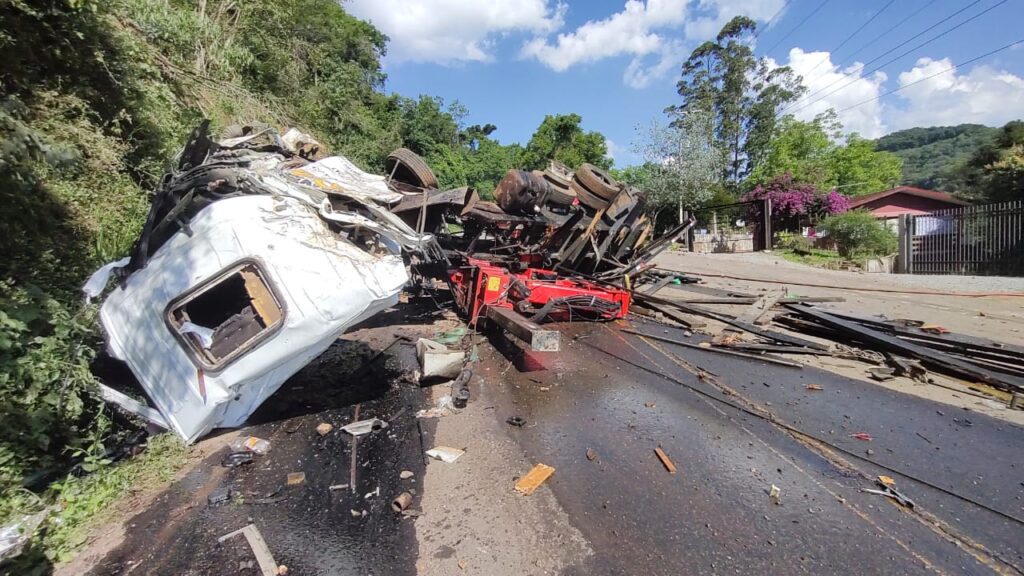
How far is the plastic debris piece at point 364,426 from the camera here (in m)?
3.79

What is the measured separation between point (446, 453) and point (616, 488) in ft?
4.32

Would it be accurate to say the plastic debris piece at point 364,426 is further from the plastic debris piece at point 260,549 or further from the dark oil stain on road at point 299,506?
the plastic debris piece at point 260,549

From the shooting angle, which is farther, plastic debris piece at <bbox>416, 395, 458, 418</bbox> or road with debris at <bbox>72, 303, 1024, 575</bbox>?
plastic debris piece at <bbox>416, 395, 458, 418</bbox>

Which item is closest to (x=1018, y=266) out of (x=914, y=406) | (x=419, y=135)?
(x=914, y=406)

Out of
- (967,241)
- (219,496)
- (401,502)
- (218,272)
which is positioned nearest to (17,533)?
(219,496)

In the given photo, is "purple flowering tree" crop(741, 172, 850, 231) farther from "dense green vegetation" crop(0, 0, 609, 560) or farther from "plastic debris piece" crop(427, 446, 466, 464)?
"plastic debris piece" crop(427, 446, 466, 464)

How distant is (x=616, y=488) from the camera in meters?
3.01

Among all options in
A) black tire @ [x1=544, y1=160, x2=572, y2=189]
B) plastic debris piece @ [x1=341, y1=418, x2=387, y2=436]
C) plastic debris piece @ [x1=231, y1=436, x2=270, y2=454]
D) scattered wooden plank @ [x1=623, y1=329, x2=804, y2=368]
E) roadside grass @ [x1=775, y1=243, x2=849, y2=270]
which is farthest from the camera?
Answer: roadside grass @ [x1=775, y1=243, x2=849, y2=270]

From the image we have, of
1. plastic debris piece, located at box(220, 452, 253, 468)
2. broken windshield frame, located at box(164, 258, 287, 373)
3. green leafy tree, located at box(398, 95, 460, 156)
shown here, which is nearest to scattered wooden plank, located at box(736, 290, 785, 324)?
broken windshield frame, located at box(164, 258, 287, 373)

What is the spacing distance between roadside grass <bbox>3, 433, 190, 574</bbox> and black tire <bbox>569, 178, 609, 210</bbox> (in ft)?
19.7

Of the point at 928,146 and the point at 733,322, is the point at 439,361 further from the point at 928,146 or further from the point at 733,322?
the point at 928,146

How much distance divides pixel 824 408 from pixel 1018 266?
13.0 m

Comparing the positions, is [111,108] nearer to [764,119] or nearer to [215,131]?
[215,131]

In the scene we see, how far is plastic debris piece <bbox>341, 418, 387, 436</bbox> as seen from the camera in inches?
149
